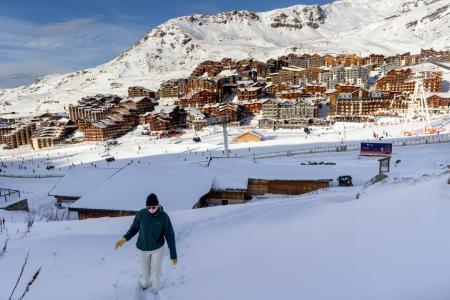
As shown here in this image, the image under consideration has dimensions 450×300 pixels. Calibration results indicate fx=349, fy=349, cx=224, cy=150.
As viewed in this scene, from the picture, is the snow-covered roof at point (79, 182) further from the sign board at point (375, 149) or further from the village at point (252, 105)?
A: the village at point (252, 105)

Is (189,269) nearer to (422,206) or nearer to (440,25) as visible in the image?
(422,206)

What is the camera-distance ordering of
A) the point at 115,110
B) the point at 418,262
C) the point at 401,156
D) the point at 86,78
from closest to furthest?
the point at 418,262, the point at 401,156, the point at 115,110, the point at 86,78

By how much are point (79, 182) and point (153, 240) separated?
911 inches

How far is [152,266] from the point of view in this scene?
517 centimetres

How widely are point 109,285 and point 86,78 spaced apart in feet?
586

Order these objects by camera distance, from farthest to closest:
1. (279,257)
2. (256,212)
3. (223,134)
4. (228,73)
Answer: (228,73) → (223,134) → (256,212) → (279,257)

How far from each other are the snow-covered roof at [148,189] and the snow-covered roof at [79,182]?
485 cm

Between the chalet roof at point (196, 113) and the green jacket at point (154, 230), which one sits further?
the chalet roof at point (196, 113)

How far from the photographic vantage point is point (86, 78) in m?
168

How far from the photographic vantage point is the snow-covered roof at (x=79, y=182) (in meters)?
25.2

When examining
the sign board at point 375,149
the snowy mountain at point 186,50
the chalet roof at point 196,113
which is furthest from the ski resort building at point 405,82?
the snowy mountain at point 186,50

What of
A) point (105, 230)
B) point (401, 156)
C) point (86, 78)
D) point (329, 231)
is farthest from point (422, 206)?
point (86, 78)

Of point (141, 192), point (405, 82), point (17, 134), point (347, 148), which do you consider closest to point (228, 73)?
point (405, 82)

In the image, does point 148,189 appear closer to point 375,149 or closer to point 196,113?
point 375,149
